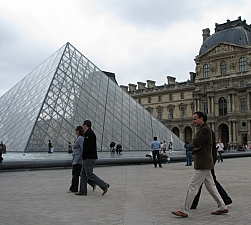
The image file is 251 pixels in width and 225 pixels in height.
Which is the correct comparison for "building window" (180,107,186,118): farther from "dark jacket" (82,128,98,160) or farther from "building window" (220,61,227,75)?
"dark jacket" (82,128,98,160)

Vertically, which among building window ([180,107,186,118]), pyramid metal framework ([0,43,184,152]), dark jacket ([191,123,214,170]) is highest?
building window ([180,107,186,118])

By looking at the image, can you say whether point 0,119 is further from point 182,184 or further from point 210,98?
point 210,98

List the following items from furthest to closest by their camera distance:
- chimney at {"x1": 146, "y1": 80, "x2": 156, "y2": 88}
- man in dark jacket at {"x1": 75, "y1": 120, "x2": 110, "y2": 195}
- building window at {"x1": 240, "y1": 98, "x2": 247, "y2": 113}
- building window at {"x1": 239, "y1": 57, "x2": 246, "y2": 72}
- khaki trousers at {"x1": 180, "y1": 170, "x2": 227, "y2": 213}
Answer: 1. chimney at {"x1": 146, "y1": 80, "x2": 156, "y2": 88}
2. building window at {"x1": 239, "y1": 57, "x2": 246, "y2": 72}
3. building window at {"x1": 240, "y1": 98, "x2": 247, "y2": 113}
4. man in dark jacket at {"x1": 75, "y1": 120, "x2": 110, "y2": 195}
5. khaki trousers at {"x1": 180, "y1": 170, "x2": 227, "y2": 213}

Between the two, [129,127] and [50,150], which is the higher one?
[129,127]

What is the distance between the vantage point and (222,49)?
187 ft

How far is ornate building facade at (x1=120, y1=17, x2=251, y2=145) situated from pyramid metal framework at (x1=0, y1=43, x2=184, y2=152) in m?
28.6

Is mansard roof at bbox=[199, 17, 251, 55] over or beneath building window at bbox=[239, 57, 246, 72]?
over

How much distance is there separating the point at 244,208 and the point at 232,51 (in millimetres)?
53639

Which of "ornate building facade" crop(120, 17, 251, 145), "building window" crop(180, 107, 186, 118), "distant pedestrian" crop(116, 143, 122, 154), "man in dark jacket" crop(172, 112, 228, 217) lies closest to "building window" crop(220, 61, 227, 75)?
"ornate building facade" crop(120, 17, 251, 145)

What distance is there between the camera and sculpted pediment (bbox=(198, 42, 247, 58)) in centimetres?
5538

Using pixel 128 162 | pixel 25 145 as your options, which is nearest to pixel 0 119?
pixel 25 145

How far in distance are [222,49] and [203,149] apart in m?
55.1

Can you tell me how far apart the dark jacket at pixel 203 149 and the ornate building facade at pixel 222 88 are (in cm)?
5060

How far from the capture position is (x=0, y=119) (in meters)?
26.4
